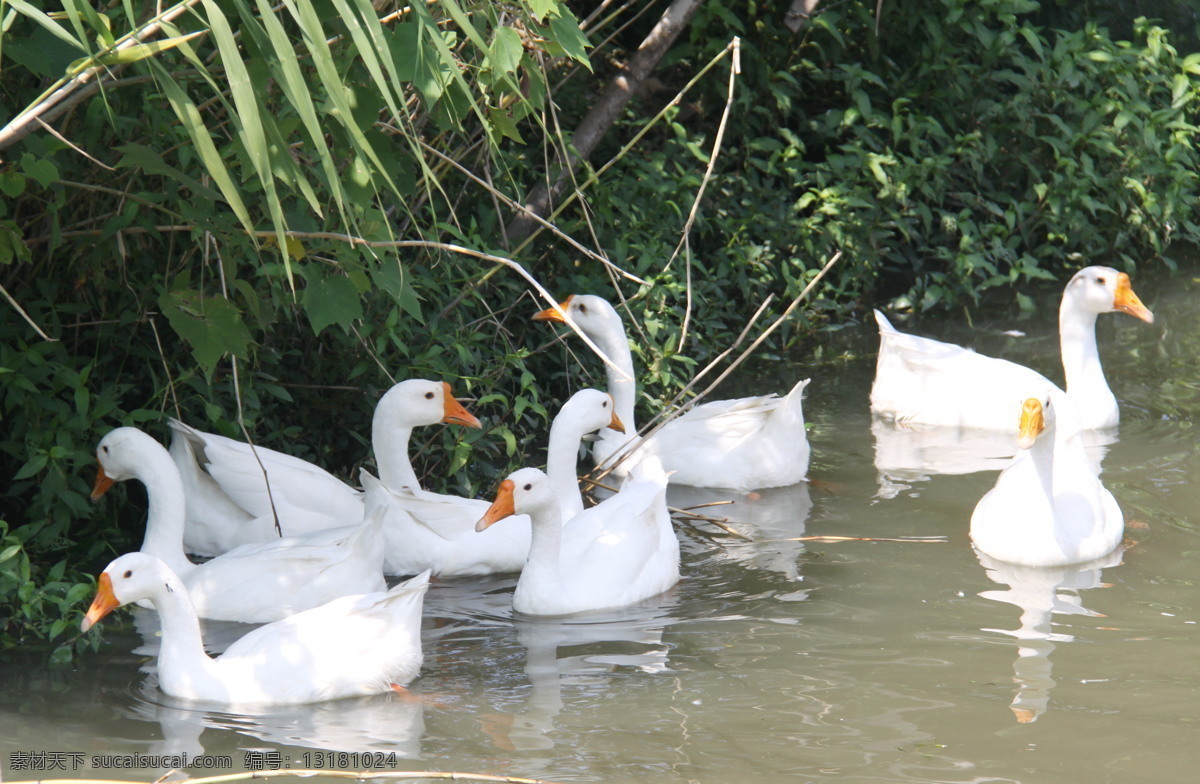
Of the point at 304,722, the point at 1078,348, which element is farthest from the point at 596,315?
the point at 304,722

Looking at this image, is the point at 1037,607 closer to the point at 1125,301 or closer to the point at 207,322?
the point at 207,322

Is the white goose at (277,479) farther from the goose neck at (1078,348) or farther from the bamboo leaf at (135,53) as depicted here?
the goose neck at (1078,348)

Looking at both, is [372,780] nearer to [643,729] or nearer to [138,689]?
[643,729]

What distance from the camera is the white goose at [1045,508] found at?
18.0 ft

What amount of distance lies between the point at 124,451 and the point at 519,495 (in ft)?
5.25

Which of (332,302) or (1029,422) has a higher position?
(332,302)

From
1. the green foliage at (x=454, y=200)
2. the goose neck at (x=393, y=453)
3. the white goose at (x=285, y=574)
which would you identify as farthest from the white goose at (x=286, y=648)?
the goose neck at (x=393, y=453)

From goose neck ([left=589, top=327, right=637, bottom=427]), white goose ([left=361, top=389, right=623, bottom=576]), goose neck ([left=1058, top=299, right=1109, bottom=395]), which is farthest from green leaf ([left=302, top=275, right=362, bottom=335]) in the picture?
goose neck ([left=1058, top=299, right=1109, bottom=395])

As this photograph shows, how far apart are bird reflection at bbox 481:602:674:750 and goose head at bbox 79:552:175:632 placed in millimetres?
1208

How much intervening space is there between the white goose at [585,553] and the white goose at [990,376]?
2774 millimetres

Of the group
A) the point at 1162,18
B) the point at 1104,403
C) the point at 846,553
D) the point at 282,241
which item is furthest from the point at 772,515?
the point at 1162,18

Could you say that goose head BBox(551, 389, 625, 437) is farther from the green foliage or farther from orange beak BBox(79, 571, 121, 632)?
orange beak BBox(79, 571, 121, 632)

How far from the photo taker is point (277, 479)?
18.6 feet

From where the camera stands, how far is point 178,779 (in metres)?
3.67
